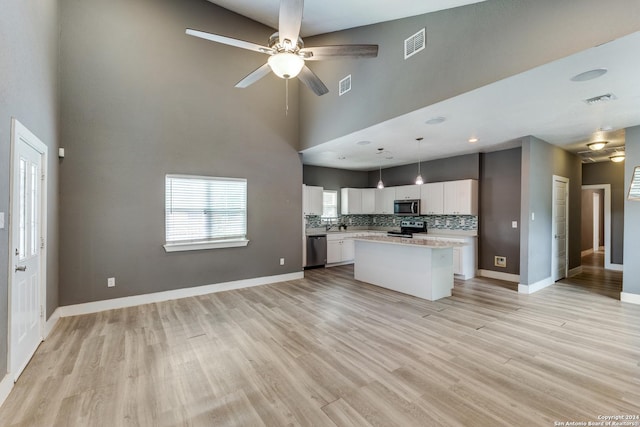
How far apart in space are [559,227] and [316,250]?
515 centimetres

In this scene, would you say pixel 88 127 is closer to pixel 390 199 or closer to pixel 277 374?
pixel 277 374

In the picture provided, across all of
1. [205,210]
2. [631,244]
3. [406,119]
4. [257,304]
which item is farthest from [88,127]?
[631,244]

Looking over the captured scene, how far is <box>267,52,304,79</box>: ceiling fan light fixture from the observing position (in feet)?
8.43

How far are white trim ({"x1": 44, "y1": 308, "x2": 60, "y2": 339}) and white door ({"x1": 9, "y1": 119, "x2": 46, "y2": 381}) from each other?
0.74 feet

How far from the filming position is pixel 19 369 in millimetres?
2400

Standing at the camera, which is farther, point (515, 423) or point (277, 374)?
point (277, 374)

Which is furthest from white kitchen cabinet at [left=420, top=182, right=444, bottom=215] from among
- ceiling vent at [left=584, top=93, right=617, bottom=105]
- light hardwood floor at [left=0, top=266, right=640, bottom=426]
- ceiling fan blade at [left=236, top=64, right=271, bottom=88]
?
ceiling fan blade at [left=236, top=64, right=271, bottom=88]

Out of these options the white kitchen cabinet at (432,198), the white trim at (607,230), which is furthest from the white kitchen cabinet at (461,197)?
the white trim at (607,230)

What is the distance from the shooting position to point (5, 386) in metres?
2.10

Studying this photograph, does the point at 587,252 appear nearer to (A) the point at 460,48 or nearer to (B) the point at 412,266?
(B) the point at 412,266

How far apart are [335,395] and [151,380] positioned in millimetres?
1547

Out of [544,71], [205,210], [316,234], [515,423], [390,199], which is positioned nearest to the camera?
[515,423]

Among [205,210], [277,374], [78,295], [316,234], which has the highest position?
[205,210]

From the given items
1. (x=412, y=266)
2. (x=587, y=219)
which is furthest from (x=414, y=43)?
(x=587, y=219)
